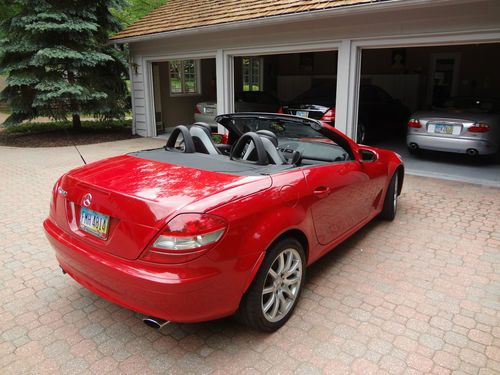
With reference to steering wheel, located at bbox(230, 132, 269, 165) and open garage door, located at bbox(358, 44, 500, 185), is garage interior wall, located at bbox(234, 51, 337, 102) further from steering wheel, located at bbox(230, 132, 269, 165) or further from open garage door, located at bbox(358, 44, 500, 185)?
steering wheel, located at bbox(230, 132, 269, 165)

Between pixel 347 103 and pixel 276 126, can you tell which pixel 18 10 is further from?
pixel 276 126

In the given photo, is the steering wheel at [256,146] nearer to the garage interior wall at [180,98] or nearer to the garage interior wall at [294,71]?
the garage interior wall at [180,98]

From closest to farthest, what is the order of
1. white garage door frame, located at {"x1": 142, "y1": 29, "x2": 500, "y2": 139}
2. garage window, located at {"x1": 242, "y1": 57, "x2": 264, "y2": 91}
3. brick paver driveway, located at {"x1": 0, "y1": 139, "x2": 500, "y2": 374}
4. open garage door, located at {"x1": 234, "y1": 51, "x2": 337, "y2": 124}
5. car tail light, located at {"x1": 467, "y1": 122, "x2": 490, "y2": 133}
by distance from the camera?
brick paver driveway, located at {"x1": 0, "y1": 139, "x2": 500, "y2": 374}, white garage door frame, located at {"x1": 142, "y1": 29, "x2": 500, "y2": 139}, car tail light, located at {"x1": 467, "y1": 122, "x2": 490, "y2": 133}, open garage door, located at {"x1": 234, "y1": 51, "x2": 337, "y2": 124}, garage window, located at {"x1": 242, "y1": 57, "x2": 264, "y2": 91}

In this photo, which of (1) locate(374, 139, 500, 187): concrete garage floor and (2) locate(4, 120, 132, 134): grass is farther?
(2) locate(4, 120, 132, 134): grass

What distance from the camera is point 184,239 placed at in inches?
86.2

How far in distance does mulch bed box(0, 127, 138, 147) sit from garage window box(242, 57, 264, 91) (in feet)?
19.3

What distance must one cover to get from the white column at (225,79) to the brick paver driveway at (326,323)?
643 cm

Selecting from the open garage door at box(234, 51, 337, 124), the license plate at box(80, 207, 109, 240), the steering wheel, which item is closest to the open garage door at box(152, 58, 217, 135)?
the open garage door at box(234, 51, 337, 124)

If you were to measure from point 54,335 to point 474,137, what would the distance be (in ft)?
25.2

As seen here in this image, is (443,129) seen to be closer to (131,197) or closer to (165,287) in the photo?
(131,197)

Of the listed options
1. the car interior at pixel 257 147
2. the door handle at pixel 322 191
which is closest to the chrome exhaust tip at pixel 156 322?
the car interior at pixel 257 147

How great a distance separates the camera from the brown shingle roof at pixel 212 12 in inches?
301

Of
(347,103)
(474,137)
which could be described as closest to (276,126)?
(347,103)

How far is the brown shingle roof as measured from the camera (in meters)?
7.63
